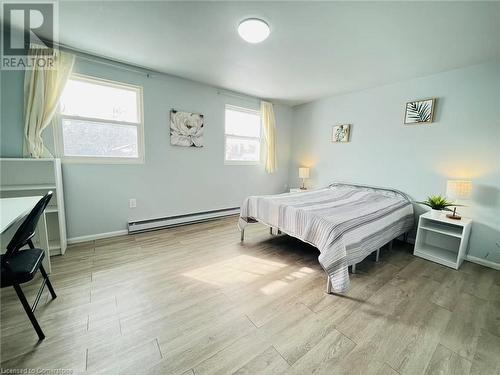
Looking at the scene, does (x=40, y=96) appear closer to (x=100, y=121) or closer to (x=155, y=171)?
(x=100, y=121)

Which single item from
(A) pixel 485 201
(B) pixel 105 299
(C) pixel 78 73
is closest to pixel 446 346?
(A) pixel 485 201

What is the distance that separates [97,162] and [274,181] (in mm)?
3463

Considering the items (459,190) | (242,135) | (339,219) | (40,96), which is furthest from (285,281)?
(40,96)

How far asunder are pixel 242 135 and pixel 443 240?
3698 millimetres

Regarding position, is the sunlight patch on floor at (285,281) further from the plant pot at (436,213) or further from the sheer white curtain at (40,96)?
the sheer white curtain at (40,96)

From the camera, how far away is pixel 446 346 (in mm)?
1363

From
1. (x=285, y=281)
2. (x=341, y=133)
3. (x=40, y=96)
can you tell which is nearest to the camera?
(x=285, y=281)

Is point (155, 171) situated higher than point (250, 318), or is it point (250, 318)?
point (155, 171)

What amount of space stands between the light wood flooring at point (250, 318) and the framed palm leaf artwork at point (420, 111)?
2.00 meters

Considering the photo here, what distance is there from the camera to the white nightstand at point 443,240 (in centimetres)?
236

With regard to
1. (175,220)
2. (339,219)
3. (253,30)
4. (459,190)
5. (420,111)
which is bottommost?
(175,220)

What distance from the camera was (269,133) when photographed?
177 inches

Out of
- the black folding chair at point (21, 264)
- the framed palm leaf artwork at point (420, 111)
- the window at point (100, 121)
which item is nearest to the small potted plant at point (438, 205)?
the framed palm leaf artwork at point (420, 111)

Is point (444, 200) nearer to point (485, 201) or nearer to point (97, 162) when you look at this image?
point (485, 201)
